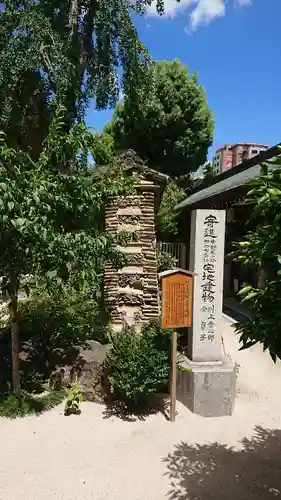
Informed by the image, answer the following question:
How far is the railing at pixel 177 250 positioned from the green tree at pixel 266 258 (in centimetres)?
1143

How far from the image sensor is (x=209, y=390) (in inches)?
209

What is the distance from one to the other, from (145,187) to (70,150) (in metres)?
2.67

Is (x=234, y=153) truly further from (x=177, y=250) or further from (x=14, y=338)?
(x=14, y=338)

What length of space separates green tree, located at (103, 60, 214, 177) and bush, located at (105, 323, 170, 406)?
1302 centimetres

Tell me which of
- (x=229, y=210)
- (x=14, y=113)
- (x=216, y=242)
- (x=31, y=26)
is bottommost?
(x=216, y=242)

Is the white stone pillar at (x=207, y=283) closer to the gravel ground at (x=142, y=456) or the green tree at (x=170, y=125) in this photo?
the gravel ground at (x=142, y=456)

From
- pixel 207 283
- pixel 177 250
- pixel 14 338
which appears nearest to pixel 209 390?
pixel 207 283

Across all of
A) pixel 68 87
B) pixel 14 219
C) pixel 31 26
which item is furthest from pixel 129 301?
pixel 31 26

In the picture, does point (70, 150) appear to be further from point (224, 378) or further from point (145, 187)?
point (224, 378)

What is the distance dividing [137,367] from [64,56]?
290 inches

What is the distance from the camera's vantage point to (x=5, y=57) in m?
8.15

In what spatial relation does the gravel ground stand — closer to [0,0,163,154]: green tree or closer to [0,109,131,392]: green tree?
[0,109,131,392]: green tree

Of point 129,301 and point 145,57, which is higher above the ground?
point 145,57

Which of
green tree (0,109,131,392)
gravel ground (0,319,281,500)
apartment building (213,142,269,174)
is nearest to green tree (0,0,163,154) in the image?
green tree (0,109,131,392)
